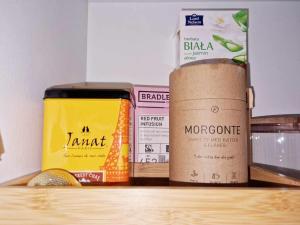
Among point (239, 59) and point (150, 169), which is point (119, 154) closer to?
point (150, 169)

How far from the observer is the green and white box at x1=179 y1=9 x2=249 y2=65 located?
74 centimetres

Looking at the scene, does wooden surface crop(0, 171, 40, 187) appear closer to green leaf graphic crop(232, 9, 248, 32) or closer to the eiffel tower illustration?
the eiffel tower illustration

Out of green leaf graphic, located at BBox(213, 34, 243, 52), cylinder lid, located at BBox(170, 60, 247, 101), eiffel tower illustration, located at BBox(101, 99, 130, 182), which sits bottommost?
eiffel tower illustration, located at BBox(101, 99, 130, 182)

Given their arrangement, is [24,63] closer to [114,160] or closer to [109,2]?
[114,160]

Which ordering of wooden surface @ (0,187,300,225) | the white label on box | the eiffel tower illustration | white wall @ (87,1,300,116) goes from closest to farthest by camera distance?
wooden surface @ (0,187,300,225) < the eiffel tower illustration < the white label on box < white wall @ (87,1,300,116)

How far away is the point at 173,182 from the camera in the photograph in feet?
1.69

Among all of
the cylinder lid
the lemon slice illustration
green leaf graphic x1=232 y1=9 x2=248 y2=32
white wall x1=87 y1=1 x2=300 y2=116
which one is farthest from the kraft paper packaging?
white wall x1=87 y1=1 x2=300 y2=116

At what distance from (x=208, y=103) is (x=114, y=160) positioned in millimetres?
183

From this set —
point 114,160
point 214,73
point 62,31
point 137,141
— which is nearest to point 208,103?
point 214,73

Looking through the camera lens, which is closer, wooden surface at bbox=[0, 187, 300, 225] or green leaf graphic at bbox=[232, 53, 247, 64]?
wooden surface at bbox=[0, 187, 300, 225]

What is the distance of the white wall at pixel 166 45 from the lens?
92 centimetres

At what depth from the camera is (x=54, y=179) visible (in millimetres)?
455

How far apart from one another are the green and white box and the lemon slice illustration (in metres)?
0.41

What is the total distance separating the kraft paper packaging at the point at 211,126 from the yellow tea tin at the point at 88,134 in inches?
3.8
